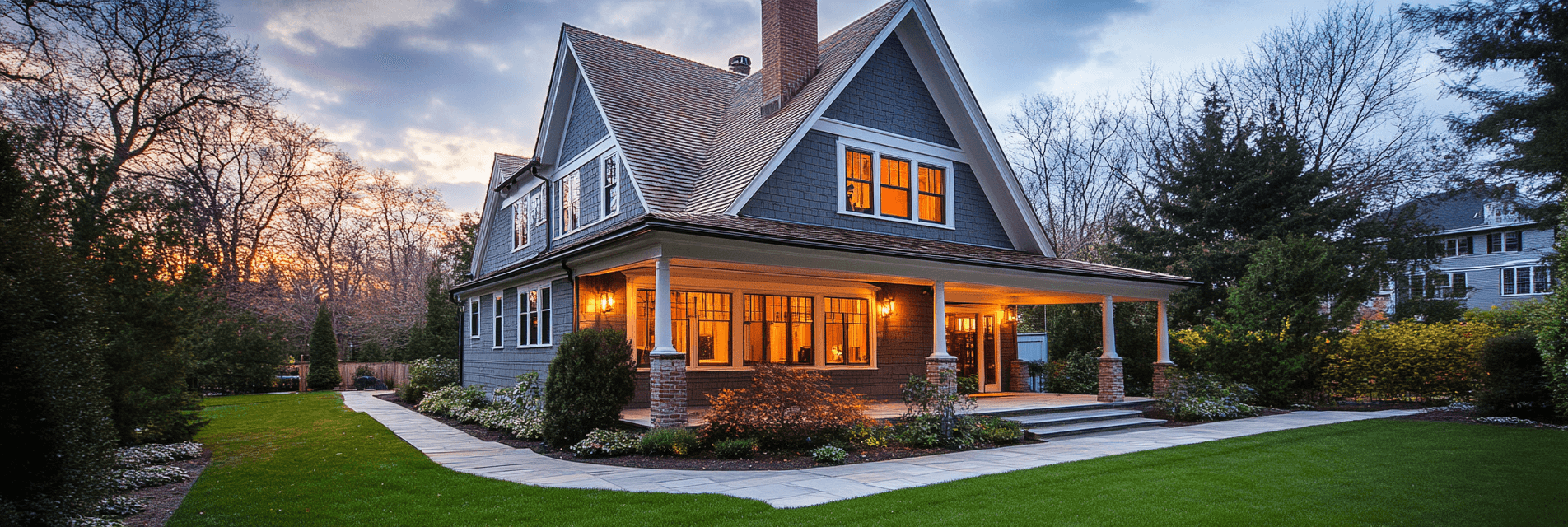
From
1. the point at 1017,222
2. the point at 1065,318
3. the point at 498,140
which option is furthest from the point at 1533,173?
the point at 498,140

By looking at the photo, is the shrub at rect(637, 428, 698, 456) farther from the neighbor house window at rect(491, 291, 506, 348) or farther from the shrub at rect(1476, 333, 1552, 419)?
the shrub at rect(1476, 333, 1552, 419)

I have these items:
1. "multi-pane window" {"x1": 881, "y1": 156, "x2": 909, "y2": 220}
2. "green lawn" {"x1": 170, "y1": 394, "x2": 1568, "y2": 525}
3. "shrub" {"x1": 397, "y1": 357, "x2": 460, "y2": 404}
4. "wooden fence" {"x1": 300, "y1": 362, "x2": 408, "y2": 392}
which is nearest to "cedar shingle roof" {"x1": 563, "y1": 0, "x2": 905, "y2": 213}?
"multi-pane window" {"x1": 881, "y1": 156, "x2": 909, "y2": 220}

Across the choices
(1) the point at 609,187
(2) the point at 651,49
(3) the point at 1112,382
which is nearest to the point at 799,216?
(1) the point at 609,187

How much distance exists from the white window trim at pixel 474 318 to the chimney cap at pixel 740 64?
8511 millimetres

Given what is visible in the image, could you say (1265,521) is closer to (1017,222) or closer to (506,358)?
(1017,222)

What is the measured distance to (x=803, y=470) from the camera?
858 cm

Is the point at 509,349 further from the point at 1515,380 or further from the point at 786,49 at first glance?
the point at 1515,380

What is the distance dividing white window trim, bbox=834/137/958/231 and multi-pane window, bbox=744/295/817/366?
1.93 m

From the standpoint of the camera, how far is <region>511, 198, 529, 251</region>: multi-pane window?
18.1 metres

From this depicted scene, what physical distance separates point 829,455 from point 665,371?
7.67 ft

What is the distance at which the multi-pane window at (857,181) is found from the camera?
13328mm

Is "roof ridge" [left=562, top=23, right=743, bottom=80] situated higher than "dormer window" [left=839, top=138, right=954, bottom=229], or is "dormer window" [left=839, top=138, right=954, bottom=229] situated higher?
"roof ridge" [left=562, top=23, right=743, bottom=80]

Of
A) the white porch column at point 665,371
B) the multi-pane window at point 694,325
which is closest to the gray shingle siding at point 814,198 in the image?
the multi-pane window at point 694,325

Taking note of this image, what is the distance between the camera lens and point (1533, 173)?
18594 millimetres
